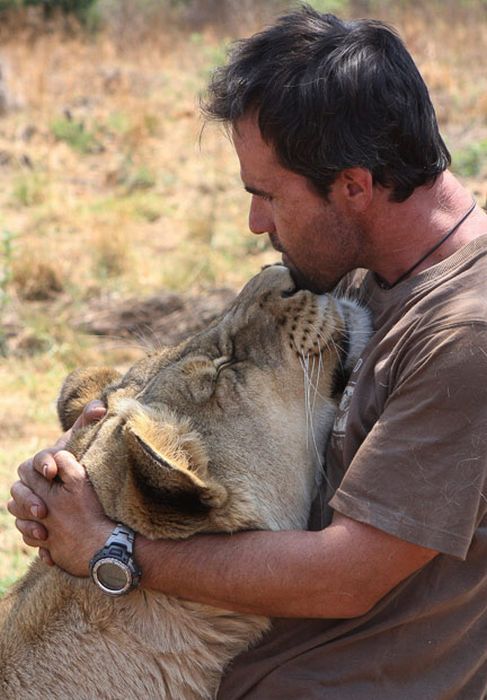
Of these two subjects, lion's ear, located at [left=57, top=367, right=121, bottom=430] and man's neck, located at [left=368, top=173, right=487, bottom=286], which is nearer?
man's neck, located at [left=368, top=173, right=487, bottom=286]

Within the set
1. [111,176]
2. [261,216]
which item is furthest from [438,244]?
[111,176]

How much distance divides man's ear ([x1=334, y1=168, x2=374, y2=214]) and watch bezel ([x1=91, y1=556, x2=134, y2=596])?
1255 mm

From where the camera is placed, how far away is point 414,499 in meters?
2.65

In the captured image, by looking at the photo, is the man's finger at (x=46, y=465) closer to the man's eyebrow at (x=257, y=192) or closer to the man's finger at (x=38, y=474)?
the man's finger at (x=38, y=474)

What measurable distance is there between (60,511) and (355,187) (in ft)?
4.19

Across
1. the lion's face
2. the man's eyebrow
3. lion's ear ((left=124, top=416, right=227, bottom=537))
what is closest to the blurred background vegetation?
the man's eyebrow

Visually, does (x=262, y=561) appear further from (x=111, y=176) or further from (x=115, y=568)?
(x=111, y=176)

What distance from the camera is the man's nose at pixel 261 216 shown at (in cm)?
338

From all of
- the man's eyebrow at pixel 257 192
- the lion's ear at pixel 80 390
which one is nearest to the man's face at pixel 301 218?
the man's eyebrow at pixel 257 192

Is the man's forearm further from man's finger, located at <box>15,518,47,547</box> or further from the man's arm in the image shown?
man's finger, located at <box>15,518,47,547</box>

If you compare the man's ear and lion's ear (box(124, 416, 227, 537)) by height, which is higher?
the man's ear

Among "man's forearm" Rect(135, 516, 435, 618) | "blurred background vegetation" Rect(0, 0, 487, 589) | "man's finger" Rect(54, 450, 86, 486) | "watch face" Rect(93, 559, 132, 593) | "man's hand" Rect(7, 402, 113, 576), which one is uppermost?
"man's finger" Rect(54, 450, 86, 486)

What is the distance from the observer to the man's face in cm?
326

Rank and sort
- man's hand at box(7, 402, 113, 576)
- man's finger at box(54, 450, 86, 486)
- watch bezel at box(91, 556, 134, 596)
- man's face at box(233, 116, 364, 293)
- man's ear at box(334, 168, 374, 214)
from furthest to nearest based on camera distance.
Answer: man's face at box(233, 116, 364, 293) → man's ear at box(334, 168, 374, 214) → man's finger at box(54, 450, 86, 486) → man's hand at box(7, 402, 113, 576) → watch bezel at box(91, 556, 134, 596)
